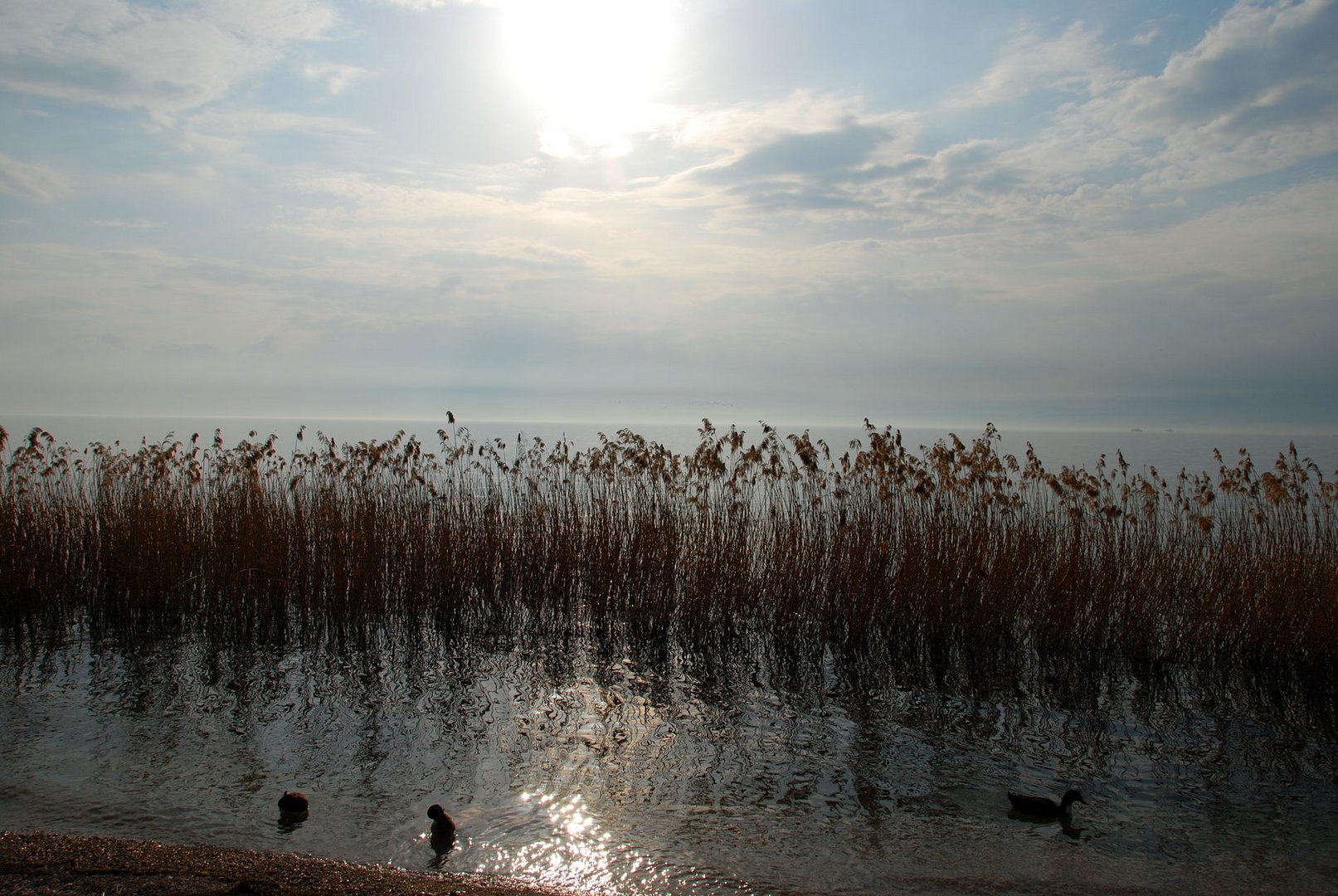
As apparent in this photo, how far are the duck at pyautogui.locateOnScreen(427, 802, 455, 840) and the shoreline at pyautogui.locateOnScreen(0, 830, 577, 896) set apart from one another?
0.28m

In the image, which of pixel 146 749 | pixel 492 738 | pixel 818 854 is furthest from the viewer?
pixel 492 738

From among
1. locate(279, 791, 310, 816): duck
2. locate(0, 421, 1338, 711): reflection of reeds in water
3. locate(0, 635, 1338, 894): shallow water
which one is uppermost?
locate(0, 421, 1338, 711): reflection of reeds in water

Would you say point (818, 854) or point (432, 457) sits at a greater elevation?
point (432, 457)

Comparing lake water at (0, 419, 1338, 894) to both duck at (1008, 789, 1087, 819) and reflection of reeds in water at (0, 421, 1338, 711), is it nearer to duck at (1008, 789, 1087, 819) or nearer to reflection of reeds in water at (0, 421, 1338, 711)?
duck at (1008, 789, 1087, 819)

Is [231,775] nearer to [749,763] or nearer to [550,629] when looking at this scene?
[749,763]

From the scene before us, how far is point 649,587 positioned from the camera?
7402mm

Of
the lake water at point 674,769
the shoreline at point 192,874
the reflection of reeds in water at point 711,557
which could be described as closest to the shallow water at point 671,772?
the lake water at point 674,769

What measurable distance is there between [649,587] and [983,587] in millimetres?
2812

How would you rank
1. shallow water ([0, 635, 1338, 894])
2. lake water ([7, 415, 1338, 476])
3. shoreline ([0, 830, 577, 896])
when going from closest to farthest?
shoreline ([0, 830, 577, 896]) → shallow water ([0, 635, 1338, 894]) → lake water ([7, 415, 1338, 476])

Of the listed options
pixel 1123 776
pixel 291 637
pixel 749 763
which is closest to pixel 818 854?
pixel 749 763

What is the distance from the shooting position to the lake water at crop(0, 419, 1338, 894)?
357 centimetres

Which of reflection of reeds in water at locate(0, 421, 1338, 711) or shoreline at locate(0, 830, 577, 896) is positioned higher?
reflection of reeds in water at locate(0, 421, 1338, 711)

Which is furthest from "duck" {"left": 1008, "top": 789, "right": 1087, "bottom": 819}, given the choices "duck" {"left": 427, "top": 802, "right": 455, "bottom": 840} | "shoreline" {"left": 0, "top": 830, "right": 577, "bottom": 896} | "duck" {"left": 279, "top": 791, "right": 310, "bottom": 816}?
"duck" {"left": 279, "top": 791, "right": 310, "bottom": 816}

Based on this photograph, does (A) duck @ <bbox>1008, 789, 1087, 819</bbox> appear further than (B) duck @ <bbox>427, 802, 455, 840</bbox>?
Yes
